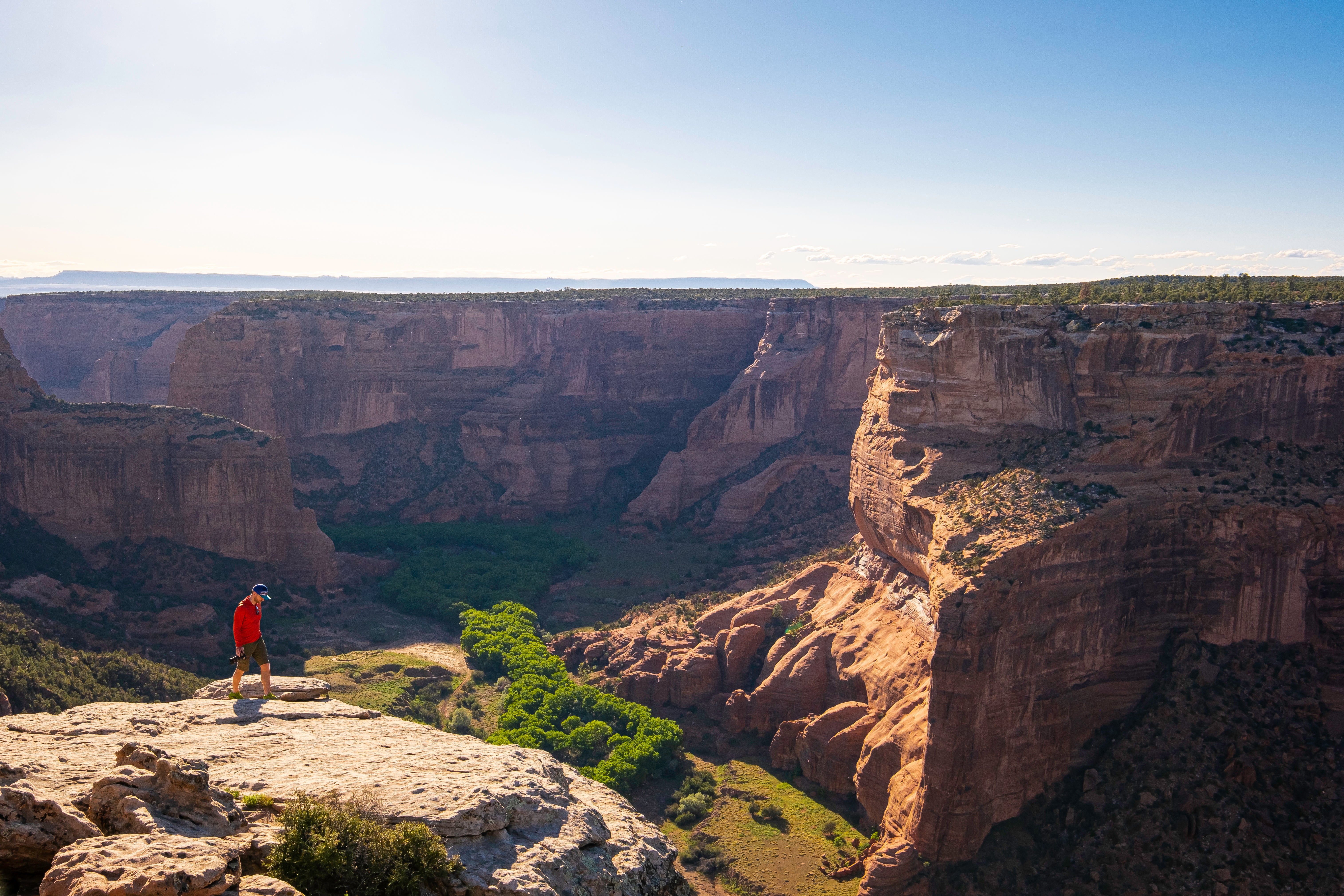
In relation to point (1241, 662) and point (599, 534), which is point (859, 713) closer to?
point (1241, 662)

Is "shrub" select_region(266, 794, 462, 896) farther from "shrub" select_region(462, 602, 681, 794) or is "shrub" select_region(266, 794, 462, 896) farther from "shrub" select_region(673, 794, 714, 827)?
"shrub" select_region(673, 794, 714, 827)

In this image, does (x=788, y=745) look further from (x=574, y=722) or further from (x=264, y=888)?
(x=264, y=888)

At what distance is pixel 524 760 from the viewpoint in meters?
15.3

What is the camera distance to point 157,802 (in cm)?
1136

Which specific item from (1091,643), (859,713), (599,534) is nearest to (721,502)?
(599,534)

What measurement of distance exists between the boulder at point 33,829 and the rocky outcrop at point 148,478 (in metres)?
52.0

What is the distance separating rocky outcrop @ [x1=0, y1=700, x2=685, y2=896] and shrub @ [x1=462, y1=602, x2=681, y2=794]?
20.8m

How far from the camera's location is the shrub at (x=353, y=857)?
11250mm

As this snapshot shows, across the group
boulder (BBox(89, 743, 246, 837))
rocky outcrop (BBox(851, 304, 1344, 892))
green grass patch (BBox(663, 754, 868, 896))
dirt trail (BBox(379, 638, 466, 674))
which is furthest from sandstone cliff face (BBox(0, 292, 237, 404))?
boulder (BBox(89, 743, 246, 837))

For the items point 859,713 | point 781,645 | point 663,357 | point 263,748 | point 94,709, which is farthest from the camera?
point 663,357

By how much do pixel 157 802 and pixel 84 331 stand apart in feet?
419

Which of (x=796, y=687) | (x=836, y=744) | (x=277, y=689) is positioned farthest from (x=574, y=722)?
(x=277, y=689)

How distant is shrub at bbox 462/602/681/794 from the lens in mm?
40844

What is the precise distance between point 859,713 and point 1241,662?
46.2 ft
